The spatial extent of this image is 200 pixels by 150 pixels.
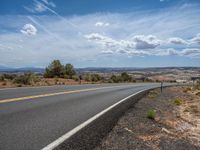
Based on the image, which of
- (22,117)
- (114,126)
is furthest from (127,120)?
(22,117)

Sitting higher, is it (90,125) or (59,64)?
(59,64)

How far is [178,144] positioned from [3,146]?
375cm

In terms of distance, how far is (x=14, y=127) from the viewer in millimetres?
5312

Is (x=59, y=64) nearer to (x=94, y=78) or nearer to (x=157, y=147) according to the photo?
(x=94, y=78)

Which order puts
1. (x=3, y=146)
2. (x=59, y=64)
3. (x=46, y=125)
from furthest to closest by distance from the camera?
(x=59, y=64) → (x=46, y=125) → (x=3, y=146)

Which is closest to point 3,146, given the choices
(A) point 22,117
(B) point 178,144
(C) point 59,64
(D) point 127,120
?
(A) point 22,117

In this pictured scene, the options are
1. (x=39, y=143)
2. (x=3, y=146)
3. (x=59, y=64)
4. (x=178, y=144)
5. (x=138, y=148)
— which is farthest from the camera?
(x=59, y=64)

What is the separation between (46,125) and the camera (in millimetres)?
5715

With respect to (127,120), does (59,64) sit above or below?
above

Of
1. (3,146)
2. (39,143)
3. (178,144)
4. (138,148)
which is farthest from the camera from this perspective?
(178,144)

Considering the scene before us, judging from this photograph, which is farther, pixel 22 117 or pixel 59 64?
pixel 59 64

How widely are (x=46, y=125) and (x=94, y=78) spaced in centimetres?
4129

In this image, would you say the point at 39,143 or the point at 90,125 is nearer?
the point at 39,143

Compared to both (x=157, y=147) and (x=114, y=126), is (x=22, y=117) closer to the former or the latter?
(x=114, y=126)
